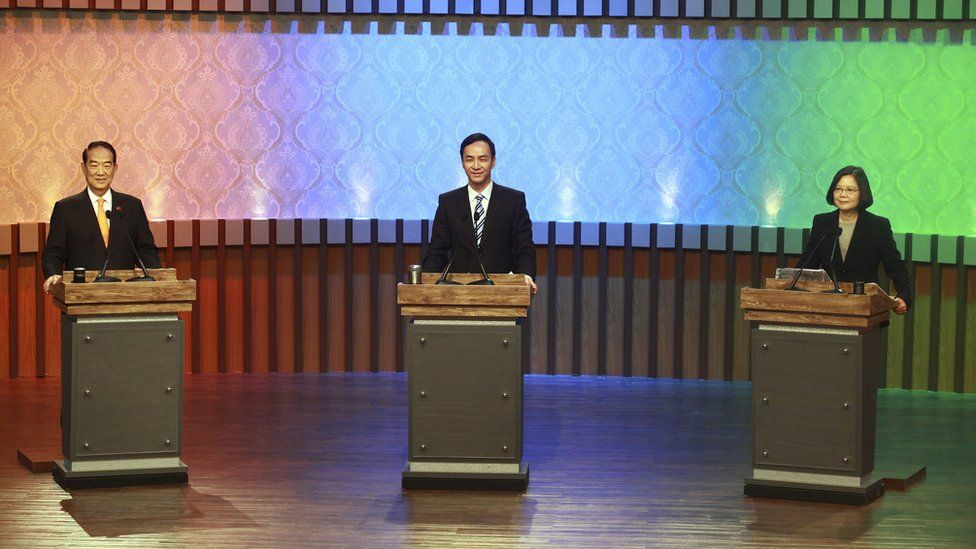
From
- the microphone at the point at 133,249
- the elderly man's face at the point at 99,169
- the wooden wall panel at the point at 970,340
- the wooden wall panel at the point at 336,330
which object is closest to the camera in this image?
the microphone at the point at 133,249

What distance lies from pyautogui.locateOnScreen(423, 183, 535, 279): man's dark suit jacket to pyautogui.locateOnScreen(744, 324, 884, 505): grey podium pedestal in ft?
4.14

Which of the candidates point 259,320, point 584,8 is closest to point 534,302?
point 259,320

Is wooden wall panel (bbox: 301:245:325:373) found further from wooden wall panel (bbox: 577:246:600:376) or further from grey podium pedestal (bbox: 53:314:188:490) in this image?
grey podium pedestal (bbox: 53:314:188:490)

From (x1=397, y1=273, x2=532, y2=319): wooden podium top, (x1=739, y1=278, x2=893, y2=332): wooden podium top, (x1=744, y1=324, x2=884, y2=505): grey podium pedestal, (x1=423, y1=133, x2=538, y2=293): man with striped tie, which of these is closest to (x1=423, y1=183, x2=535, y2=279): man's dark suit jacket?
(x1=423, y1=133, x2=538, y2=293): man with striped tie

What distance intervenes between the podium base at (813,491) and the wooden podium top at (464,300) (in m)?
1.22

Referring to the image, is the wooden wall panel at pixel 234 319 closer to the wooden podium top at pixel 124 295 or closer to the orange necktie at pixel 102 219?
the orange necktie at pixel 102 219

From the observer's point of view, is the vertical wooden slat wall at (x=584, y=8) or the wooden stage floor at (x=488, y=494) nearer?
the wooden stage floor at (x=488, y=494)

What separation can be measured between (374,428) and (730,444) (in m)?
1.85

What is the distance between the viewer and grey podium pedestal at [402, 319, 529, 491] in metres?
5.13

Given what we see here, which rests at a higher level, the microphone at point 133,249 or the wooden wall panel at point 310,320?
the microphone at point 133,249

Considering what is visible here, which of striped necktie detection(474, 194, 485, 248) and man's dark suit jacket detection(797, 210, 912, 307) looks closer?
man's dark suit jacket detection(797, 210, 912, 307)

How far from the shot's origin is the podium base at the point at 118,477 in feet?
16.8

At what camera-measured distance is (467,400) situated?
5.15m

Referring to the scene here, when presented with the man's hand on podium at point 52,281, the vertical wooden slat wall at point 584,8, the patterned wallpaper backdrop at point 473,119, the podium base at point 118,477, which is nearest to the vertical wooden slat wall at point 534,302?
the patterned wallpaper backdrop at point 473,119
